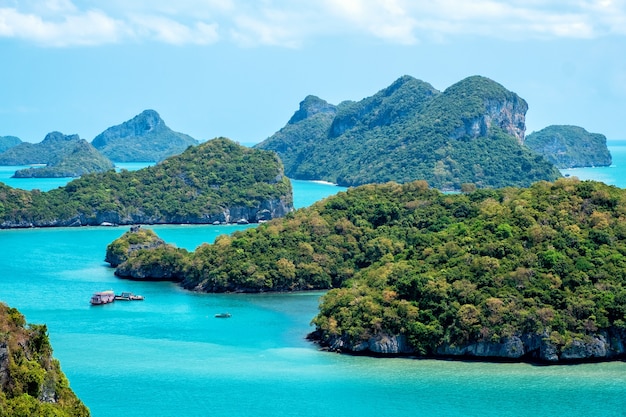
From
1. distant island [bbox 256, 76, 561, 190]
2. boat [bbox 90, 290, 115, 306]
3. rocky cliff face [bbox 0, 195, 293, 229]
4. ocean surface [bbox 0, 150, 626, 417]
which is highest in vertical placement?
distant island [bbox 256, 76, 561, 190]

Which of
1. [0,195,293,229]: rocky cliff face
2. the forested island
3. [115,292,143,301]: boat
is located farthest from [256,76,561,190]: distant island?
the forested island

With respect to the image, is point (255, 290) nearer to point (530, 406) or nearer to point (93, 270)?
→ point (93, 270)

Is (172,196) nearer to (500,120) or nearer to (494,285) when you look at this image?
(494,285)

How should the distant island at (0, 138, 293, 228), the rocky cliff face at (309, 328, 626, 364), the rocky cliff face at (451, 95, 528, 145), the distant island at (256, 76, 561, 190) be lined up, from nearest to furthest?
the rocky cliff face at (309, 328, 626, 364)
the distant island at (0, 138, 293, 228)
the distant island at (256, 76, 561, 190)
the rocky cliff face at (451, 95, 528, 145)

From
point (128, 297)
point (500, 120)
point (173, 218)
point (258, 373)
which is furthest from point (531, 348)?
point (500, 120)

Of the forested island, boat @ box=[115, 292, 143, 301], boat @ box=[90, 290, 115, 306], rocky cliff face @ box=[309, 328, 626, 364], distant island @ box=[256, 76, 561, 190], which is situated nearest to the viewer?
rocky cliff face @ box=[309, 328, 626, 364]

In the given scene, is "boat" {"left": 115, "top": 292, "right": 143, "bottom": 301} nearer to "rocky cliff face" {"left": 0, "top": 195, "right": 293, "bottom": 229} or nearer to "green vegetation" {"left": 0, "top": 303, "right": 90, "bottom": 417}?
"green vegetation" {"left": 0, "top": 303, "right": 90, "bottom": 417}

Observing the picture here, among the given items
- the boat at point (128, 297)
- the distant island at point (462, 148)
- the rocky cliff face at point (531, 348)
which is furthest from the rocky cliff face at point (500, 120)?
the rocky cliff face at point (531, 348)
